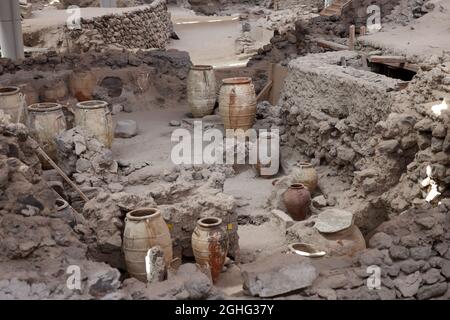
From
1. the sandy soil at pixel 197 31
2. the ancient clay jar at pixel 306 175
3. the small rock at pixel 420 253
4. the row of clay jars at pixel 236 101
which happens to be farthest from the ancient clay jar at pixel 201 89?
the small rock at pixel 420 253

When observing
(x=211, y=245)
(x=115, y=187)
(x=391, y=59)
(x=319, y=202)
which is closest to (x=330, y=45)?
(x=391, y=59)

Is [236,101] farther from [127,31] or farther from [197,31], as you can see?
[197,31]

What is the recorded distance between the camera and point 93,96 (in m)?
11.2

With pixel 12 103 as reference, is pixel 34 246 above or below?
below

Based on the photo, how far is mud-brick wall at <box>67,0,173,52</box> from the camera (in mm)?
16562

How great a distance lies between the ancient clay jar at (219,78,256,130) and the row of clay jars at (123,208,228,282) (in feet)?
14.4

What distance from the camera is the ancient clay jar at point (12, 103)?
8398mm

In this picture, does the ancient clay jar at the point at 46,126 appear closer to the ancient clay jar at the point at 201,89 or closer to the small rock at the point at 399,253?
the ancient clay jar at the point at 201,89

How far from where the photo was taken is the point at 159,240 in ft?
17.6

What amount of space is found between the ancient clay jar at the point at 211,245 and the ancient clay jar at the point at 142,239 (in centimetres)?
30

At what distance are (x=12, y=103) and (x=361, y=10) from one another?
797 cm

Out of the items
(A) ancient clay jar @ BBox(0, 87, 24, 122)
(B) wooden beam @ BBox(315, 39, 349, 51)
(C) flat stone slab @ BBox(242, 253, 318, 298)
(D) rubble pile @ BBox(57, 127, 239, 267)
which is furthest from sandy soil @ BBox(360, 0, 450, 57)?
(A) ancient clay jar @ BBox(0, 87, 24, 122)
